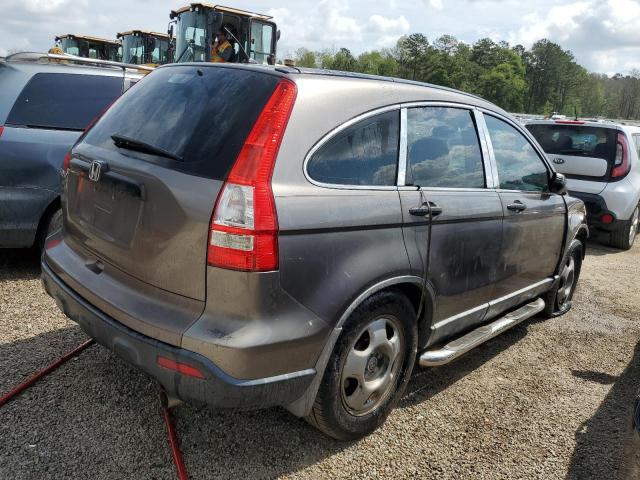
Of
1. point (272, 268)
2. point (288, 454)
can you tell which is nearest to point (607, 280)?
point (288, 454)

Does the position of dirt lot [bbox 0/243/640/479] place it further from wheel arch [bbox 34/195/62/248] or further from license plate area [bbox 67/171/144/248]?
license plate area [bbox 67/171/144/248]

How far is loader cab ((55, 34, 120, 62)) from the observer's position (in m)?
19.0

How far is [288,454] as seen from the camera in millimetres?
Answer: 2770

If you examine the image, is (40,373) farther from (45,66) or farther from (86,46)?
(86,46)

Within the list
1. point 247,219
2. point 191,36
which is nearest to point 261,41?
point 191,36

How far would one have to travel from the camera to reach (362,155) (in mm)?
2662

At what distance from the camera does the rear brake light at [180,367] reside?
2.21m

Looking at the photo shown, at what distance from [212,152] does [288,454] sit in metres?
1.52

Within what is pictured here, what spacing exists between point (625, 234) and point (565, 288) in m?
3.81

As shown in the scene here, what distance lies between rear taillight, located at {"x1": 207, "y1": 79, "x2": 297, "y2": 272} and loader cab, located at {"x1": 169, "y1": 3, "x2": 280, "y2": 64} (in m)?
11.3

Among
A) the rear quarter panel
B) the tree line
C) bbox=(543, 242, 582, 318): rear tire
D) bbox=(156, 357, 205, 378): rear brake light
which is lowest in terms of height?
bbox=(543, 242, 582, 318): rear tire

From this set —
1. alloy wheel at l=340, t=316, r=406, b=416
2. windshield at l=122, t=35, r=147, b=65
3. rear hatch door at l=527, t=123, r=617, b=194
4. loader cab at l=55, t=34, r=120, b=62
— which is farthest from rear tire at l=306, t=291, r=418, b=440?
loader cab at l=55, t=34, r=120, b=62

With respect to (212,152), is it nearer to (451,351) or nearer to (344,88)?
(344,88)

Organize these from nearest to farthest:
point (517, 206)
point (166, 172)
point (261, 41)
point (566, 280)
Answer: point (166, 172)
point (517, 206)
point (566, 280)
point (261, 41)
